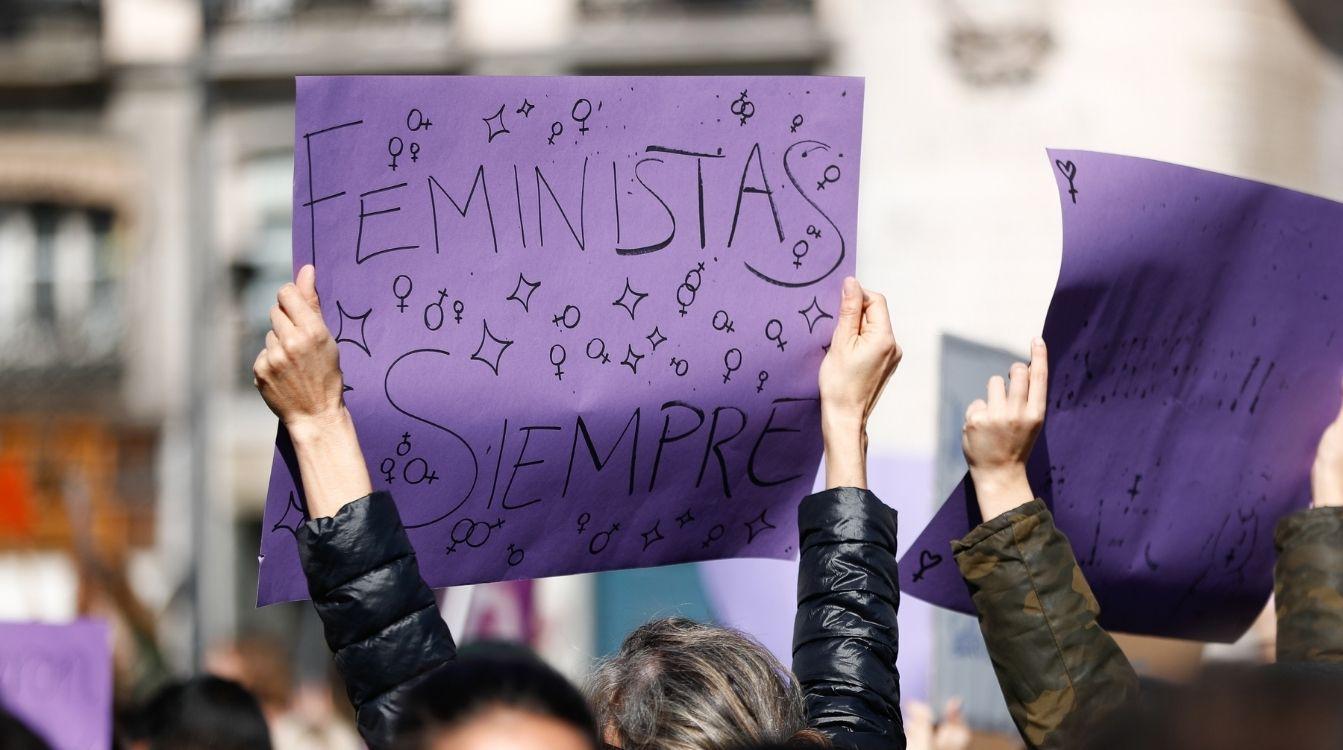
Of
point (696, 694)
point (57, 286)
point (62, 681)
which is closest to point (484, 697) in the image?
point (696, 694)

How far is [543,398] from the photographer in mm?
1914

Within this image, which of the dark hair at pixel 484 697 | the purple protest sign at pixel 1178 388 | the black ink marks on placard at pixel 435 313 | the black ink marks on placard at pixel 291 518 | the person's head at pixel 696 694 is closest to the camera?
the dark hair at pixel 484 697

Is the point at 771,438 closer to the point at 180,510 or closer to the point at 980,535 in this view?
the point at 980,535

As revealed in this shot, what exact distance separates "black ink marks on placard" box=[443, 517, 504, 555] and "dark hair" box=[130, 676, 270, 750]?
2.36ft

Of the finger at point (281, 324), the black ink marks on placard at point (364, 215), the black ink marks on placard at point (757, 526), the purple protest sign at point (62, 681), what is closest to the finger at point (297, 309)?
the finger at point (281, 324)

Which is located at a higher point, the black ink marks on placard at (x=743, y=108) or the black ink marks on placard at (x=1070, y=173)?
the black ink marks on placard at (x=743, y=108)

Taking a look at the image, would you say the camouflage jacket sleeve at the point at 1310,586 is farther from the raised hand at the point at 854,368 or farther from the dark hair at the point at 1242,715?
the dark hair at the point at 1242,715

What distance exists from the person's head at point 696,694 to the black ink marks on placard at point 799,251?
0.60 m

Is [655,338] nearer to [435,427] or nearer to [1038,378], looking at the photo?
[435,427]

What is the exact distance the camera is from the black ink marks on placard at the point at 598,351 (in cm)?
193

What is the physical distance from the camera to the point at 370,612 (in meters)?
1.54

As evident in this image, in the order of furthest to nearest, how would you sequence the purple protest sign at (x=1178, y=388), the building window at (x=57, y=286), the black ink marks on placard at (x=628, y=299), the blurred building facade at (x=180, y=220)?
the building window at (x=57, y=286), the blurred building facade at (x=180, y=220), the purple protest sign at (x=1178, y=388), the black ink marks on placard at (x=628, y=299)

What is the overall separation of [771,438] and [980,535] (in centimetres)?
35

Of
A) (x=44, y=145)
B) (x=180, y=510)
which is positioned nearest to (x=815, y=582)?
(x=180, y=510)
